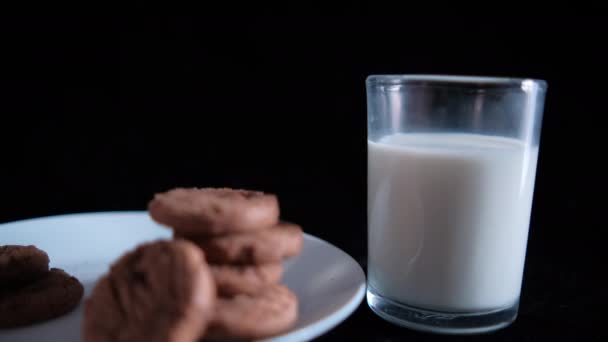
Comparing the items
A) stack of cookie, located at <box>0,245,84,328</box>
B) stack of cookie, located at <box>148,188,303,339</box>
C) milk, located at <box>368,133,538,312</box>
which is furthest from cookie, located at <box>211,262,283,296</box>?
stack of cookie, located at <box>0,245,84,328</box>

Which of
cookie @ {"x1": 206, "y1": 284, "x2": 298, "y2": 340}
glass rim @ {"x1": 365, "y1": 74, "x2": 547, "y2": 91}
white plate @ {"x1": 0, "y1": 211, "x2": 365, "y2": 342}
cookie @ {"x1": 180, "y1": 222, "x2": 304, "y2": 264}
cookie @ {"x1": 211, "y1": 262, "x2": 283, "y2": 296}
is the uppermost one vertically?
glass rim @ {"x1": 365, "y1": 74, "x2": 547, "y2": 91}

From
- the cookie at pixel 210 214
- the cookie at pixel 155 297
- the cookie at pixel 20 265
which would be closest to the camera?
the cookie at pixel 155 297

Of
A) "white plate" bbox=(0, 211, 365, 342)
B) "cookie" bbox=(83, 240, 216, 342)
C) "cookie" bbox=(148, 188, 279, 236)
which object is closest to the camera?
"cookie" bbox=(83, 240, 216, 342)

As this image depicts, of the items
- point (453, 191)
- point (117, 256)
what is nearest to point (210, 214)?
point (453, 191)

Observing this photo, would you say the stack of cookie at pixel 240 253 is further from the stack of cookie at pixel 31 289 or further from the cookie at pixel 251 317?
the stack of cookie at pixel 31 289

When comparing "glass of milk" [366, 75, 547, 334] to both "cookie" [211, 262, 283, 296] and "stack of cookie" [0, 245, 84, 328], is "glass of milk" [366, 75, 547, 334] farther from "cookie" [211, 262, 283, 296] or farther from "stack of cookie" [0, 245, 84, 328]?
"stack of cookie" [0, 245, 84, 328]

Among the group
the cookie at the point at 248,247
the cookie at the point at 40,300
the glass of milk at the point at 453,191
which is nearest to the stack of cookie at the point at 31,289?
the cookie at the point at 40,300
